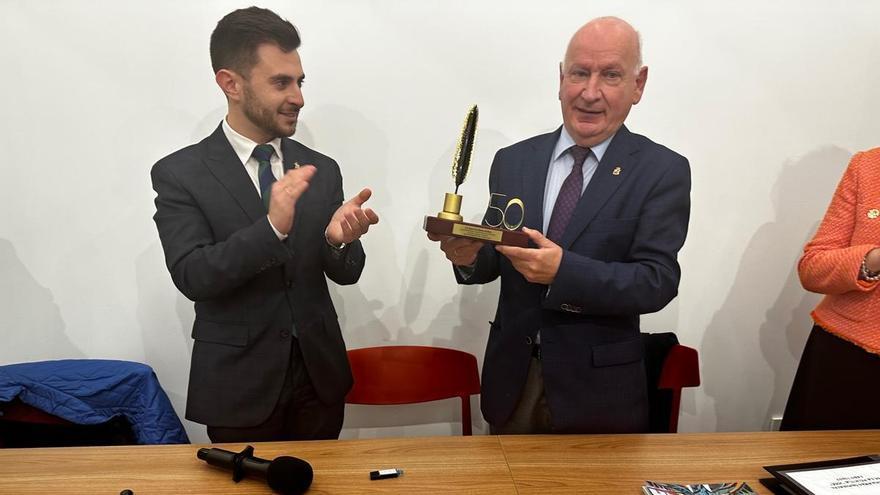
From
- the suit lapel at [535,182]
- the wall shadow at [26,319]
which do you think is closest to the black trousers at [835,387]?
the suit lapel at [535,182]

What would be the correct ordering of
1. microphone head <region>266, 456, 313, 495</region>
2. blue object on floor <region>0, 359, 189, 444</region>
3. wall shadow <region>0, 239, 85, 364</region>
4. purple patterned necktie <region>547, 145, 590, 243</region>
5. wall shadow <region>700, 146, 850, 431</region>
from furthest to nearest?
wall shadow <region>700, 146, 850, 431</region> < wall shadow <region>0, 239, 85, 364</region> < blue object on floor <region>0, 359, 189, 444</region> < purple patterned necktie <region>547, 145, 590, 243</region> < microphone head <region>266, 456, 313, 495</region>

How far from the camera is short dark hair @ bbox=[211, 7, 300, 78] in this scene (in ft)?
6.38

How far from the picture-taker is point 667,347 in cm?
236

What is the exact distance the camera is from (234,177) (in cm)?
191

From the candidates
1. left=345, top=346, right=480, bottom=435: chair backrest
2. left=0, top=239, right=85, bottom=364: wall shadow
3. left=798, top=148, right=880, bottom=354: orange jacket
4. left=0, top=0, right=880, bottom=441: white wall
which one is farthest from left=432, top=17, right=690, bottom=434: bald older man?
left=0, top=239, right=85, bottom=364: wall shadow

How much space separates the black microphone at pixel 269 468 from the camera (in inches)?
54.3

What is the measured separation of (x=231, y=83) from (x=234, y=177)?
324 millimetres

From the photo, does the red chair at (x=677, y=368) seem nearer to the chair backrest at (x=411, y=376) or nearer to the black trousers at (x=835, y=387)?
the black trousers at (x=835, y=387)

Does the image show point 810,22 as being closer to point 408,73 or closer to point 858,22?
point 858,22

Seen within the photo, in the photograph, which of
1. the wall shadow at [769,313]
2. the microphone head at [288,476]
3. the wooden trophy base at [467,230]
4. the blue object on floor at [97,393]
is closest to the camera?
the microphone head at [288,476]

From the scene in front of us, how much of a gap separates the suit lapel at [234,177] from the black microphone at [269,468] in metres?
0.75

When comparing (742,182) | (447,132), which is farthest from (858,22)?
(447,132)

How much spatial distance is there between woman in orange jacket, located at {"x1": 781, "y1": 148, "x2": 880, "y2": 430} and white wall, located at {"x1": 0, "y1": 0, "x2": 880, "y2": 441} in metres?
0.71

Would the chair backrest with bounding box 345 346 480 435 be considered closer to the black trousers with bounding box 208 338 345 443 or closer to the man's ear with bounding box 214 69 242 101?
the black trousers with bounding box 208 338 345 443
